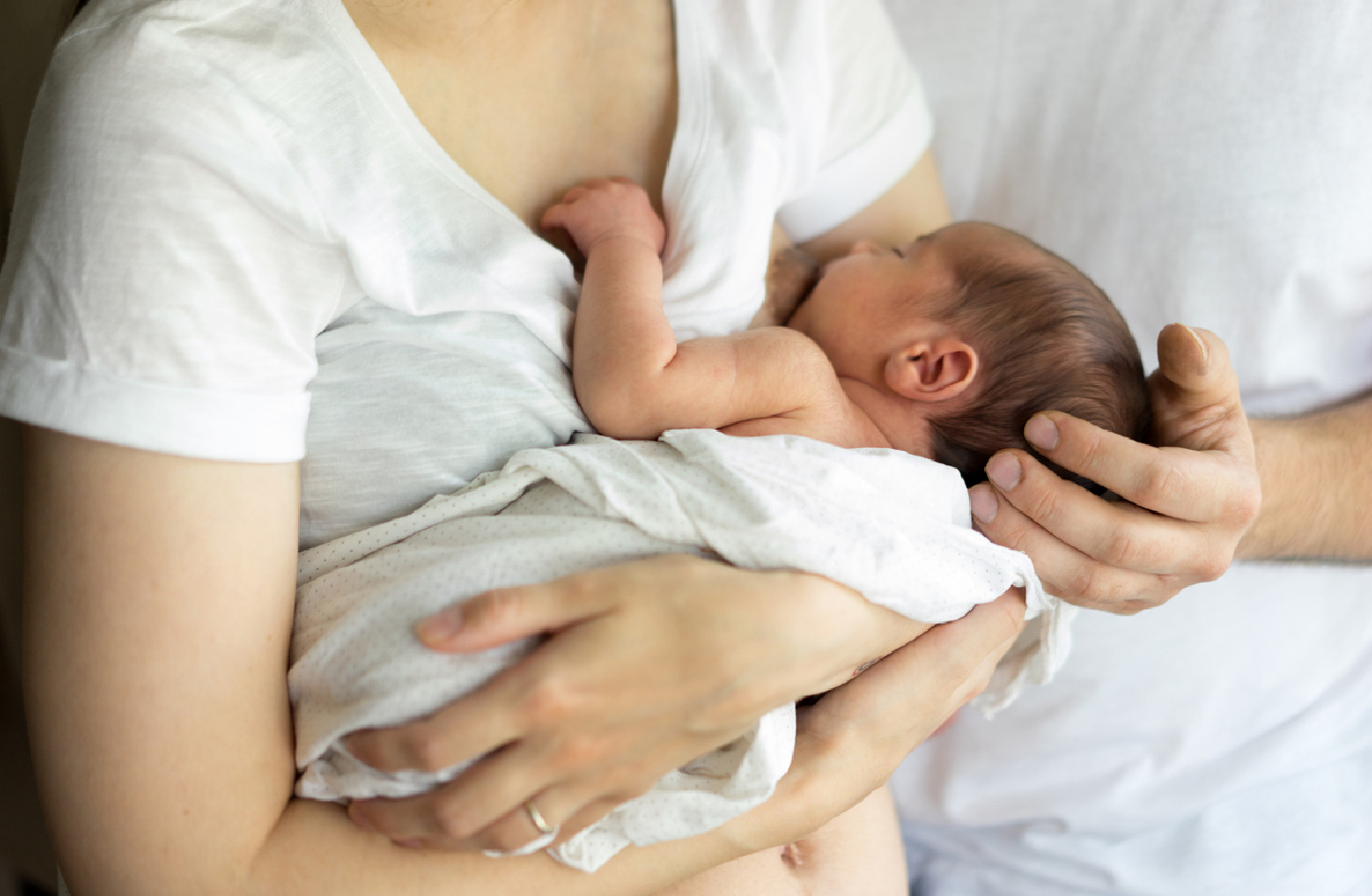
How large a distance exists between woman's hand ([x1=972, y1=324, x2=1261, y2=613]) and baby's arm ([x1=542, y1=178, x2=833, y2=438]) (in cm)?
25

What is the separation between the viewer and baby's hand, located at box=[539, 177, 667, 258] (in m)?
1.00

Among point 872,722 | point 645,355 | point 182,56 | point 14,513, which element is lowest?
point 14,513

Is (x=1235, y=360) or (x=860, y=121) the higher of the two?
(x=860, y=121)

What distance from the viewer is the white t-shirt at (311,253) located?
69cm

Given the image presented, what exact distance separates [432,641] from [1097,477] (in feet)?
2.27

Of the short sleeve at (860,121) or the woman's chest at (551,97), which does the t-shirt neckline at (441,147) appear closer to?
the woman's chest at (551,97)

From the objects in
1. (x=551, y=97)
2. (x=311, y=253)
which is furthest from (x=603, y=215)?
(x=311, y=253)

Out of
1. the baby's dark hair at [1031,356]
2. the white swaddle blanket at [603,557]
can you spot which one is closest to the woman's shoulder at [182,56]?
the white swaddle blanket at [603,557]

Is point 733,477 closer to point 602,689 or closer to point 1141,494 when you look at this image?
point 602,689

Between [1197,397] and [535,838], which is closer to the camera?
[535,838]

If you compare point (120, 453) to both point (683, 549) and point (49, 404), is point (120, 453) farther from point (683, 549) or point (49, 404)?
point (683, 549)

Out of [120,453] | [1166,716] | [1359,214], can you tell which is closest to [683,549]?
[120,453]

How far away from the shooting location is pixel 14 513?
4.20 feet

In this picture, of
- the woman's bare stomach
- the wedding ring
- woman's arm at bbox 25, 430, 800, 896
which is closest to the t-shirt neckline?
woman's arm at bbox 25, 430, 800, 896
